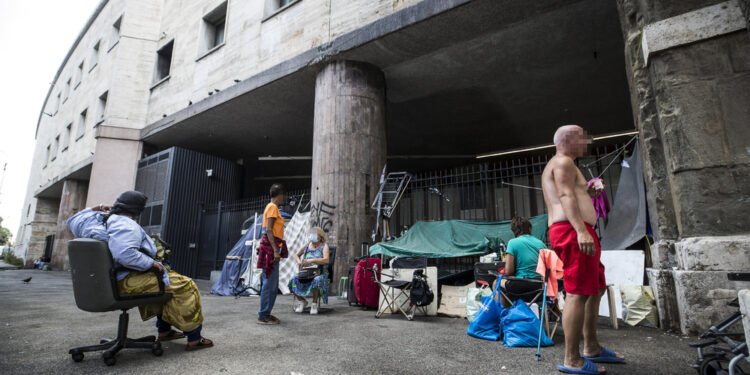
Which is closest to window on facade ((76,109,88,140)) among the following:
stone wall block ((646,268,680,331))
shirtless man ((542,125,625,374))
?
shirtless man ((542,125,625,374))

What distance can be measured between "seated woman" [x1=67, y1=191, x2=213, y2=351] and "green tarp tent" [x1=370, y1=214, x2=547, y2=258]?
3.49 meters

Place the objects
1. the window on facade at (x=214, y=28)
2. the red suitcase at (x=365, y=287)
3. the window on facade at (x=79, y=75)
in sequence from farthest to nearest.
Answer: the window on facade at (x=79, y=75) < the window on facade at (x=214, y=28) < the red suitcase at (x=365, y=287)

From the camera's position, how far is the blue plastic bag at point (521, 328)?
11.8 ft

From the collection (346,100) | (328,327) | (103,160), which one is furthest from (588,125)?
(103,160)

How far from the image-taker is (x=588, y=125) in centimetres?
1277

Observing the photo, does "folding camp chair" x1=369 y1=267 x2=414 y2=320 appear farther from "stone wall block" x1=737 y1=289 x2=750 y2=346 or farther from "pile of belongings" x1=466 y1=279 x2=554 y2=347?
"stone wall block" x1=737 y1=289 x2=750 y2=346

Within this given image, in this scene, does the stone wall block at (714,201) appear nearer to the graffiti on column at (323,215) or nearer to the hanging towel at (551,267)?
the hanging towel at (551,267)

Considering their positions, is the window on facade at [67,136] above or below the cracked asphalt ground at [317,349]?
above

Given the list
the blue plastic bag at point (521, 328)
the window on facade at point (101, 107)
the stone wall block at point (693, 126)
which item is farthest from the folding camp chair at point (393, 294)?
the window on facade at point (101, 107)

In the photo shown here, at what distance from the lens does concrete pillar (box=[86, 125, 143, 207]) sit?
13438 mm

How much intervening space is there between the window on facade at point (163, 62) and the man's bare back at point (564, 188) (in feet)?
50.5

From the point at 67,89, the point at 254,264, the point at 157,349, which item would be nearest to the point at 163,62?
the point at 254,264

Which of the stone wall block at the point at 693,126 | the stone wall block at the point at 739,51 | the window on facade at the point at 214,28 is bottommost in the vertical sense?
the stone wall block at the point at 693,126

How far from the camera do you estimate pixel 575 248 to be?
2803 mm
